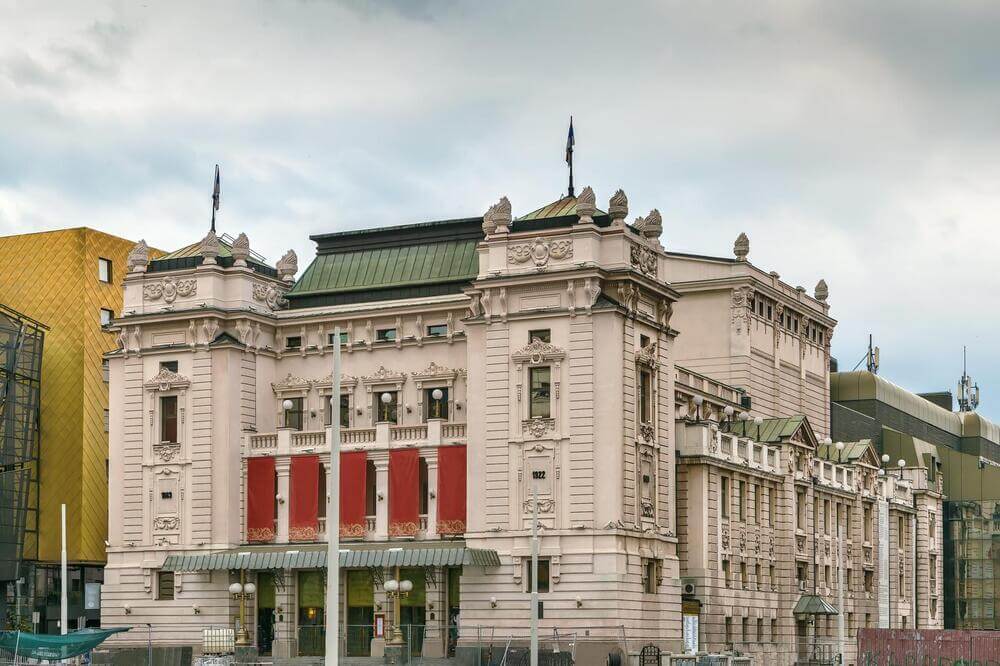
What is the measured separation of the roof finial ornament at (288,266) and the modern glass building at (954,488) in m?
49.9

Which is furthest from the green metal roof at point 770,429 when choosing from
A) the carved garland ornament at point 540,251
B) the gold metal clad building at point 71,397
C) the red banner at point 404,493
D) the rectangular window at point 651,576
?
the gold metal clad building at point 71,397

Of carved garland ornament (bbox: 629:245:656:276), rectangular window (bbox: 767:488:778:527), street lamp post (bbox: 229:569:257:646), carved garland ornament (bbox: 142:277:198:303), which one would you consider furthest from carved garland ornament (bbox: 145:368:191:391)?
rectangular window (bbox: 767:488:778:527)

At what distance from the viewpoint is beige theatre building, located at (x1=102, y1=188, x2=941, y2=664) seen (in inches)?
3420

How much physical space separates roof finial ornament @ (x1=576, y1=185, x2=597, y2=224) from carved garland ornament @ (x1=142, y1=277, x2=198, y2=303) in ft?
75.2

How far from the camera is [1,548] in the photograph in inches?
4345

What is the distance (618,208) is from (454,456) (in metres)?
15.5

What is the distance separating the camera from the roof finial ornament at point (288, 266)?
10150cm

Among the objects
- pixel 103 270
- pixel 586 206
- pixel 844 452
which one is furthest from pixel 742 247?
pixel 103 270

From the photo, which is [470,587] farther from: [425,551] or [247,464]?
[247,464]

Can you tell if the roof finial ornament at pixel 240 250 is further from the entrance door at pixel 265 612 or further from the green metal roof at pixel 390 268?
the entrance door at pixel 265 612

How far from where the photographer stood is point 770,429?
105188 mm

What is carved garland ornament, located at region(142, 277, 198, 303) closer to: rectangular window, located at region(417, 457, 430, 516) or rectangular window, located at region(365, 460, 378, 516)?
rectangular window, located at region(365, 460, 378, 516)

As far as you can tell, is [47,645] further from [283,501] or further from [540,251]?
[540,251]

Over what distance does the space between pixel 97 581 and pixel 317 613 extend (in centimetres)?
2979
